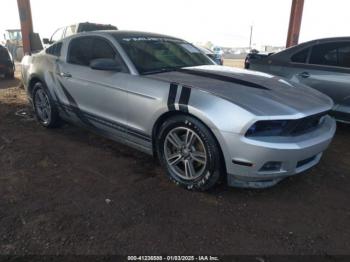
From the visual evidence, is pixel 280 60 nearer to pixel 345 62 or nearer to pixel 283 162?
pixel 345 62

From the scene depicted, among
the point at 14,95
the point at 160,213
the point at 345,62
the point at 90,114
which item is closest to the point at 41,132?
the point at 90,114

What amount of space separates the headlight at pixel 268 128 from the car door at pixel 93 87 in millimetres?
1479

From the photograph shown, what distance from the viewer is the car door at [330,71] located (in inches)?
192

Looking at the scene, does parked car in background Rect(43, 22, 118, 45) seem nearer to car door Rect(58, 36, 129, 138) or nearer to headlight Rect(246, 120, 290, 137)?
car door Rect(58, 36, 129, 138)

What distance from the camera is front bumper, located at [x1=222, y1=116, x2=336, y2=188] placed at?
2826 mm

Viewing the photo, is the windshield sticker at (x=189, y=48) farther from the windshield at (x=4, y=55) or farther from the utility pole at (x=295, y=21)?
the windshield at (x=4, y=55)

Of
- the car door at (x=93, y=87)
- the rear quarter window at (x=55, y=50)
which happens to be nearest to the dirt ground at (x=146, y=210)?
the car door at (x=93, y=87)

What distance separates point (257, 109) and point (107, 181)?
67.8 inches

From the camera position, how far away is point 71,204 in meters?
3.07

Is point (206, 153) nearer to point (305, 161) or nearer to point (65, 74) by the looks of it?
point (305, 161)

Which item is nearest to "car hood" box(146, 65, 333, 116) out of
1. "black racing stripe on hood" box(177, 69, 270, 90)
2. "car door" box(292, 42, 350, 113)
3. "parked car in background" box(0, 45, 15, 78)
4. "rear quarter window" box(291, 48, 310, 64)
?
"black racing stripe on hood" box(177, 69, 270, 90)

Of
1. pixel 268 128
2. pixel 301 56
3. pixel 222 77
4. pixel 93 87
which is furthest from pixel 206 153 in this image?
pixel 301 56

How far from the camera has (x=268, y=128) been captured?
2900 millimetres

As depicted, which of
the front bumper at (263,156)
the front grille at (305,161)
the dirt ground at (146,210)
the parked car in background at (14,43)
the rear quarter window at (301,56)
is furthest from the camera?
the parked car in background at (14,43)
